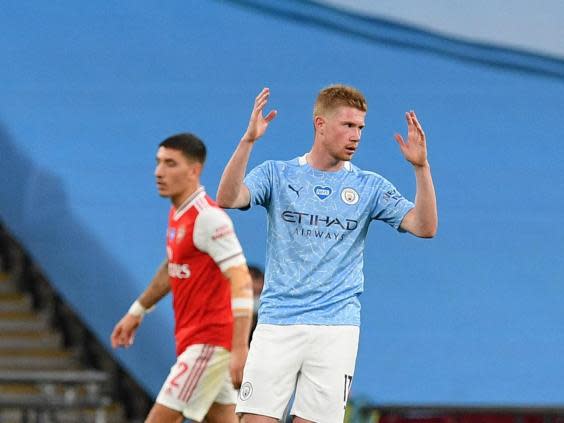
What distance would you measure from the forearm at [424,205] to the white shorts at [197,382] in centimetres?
187

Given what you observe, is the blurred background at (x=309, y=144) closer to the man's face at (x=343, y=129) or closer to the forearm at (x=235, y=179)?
the man's face at (x=343, y=129)

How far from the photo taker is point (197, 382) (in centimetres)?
807

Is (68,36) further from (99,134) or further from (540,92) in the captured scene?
(540,92)

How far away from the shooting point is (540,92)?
12141 millimetres

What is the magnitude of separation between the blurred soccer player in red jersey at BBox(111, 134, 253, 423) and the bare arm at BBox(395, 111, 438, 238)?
4.35ft

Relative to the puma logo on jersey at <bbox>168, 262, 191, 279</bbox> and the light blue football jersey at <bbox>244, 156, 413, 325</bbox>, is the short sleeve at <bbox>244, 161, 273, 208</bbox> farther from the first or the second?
the puma logo on jersey at <bbox>168, 262, 191, 279</bbox>

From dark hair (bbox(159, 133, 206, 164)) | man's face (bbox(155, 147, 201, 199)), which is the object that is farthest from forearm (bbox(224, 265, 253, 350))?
dark hair (bbox(159, 133, 206, 164))

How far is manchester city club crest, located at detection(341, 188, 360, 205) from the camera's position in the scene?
22.6 ft

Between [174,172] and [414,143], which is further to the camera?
[174,172]

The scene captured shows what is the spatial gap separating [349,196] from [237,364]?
109cm

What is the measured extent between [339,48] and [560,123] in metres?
2.05

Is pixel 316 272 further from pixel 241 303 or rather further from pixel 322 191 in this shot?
pixel 241 303

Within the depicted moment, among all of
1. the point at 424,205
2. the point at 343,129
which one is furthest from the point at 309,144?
the point at 424,205

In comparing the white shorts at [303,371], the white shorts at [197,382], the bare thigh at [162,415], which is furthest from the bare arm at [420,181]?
the bare thigh at [162,415]
